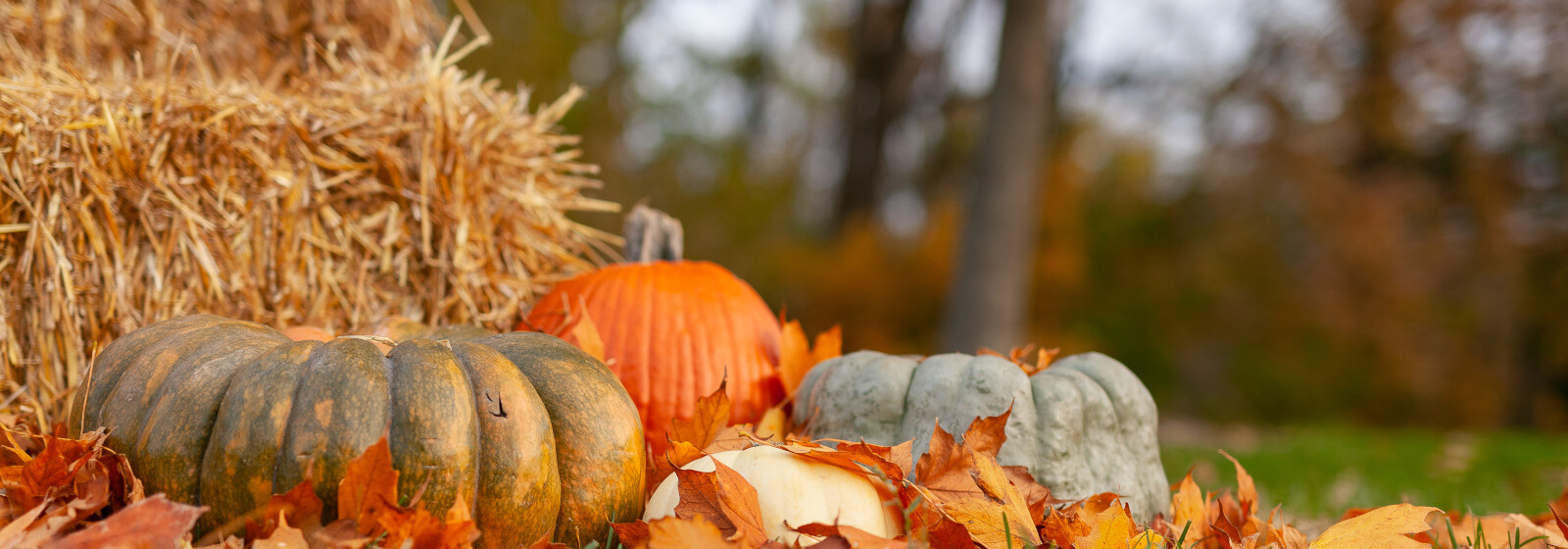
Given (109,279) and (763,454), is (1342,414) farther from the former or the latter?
(109,279)

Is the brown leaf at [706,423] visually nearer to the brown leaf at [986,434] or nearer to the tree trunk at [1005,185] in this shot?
the brown leaf at [986,434]

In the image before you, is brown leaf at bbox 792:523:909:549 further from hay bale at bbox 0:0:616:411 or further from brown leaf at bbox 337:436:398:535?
hay bale at bbox 0:0:616:411

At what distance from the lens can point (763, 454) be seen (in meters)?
1.50

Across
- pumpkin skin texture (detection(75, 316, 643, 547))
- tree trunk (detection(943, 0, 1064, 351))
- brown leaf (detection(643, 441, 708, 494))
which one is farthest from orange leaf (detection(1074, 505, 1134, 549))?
tree trunk (detection(943, 0, 1064, 351))

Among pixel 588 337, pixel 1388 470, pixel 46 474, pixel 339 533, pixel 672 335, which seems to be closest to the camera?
pixel 339 533

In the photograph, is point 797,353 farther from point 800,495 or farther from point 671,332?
point 800,495

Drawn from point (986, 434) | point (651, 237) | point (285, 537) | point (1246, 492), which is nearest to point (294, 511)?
point (285, 537)

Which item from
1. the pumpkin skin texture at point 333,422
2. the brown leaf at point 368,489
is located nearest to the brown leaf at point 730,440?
the pumpkin skin texture at point 333,422

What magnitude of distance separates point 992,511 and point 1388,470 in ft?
13.2

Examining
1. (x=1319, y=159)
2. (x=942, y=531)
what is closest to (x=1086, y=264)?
(x=1319, y=159)

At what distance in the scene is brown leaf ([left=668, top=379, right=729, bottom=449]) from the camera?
1.63 meters

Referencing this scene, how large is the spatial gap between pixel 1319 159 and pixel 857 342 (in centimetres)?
514

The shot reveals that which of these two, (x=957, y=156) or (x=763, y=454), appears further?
(x=957, y=156)

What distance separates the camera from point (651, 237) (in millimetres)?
2582
